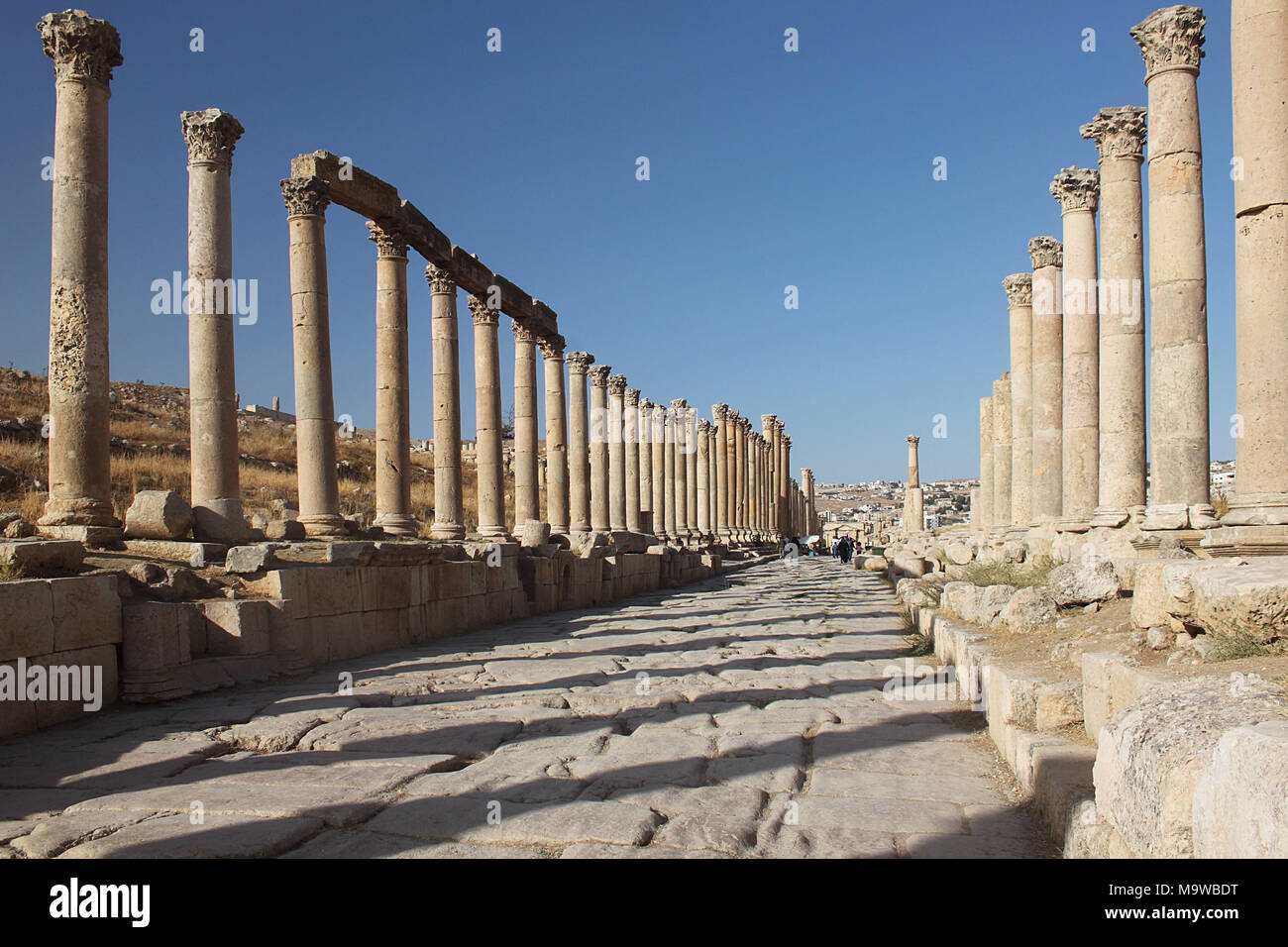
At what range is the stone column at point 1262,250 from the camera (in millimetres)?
10352

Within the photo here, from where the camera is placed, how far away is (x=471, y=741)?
652cm

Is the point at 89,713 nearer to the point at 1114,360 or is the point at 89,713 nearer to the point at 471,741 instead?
the point at 471,741

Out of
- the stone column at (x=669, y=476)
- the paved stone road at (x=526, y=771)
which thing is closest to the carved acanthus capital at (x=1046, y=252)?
the paved stone road at (x=526, y=771)

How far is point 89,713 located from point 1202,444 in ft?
40.3

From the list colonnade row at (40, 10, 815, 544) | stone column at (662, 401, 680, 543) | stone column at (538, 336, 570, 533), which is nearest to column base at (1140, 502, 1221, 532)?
colonnade row at (40, 10, 815, 544)

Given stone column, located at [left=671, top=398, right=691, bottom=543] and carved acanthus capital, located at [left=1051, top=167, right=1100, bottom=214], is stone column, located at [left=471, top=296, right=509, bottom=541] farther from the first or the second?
stone column, located at [left=671, top=398, right=691, bottom=543]

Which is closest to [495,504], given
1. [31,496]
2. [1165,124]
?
[31,496]

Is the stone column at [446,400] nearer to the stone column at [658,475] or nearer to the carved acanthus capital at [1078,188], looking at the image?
the carved acanthus capital at [1078,188]

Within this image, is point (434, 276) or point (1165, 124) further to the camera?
point (434, 276)

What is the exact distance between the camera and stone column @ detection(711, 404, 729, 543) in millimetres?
43481

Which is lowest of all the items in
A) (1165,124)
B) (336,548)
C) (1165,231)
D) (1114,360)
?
(336,548)

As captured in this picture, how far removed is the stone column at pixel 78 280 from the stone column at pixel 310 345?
10.4 feet

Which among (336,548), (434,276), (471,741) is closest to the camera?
(471,741)
